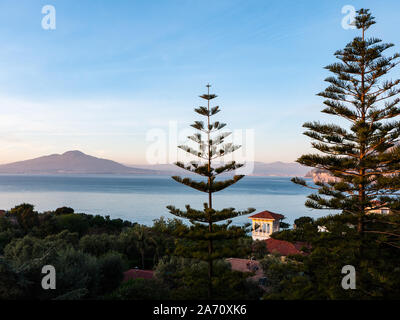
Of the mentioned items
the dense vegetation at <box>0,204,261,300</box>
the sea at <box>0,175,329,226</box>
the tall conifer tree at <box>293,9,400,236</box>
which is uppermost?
the tall conifer tree at <box>293,9,400,236</box>

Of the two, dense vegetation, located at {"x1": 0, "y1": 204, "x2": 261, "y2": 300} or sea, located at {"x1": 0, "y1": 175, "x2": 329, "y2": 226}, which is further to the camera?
sea, located at {"x1": 0, "y1": 175, "x2": 329, "y2": 226}

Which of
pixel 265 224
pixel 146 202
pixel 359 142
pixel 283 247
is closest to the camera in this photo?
pixel 359 142

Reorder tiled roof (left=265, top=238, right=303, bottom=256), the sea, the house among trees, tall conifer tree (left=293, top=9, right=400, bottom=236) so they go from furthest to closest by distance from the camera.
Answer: the sea, the house among trees, tiled roof (left=265, top=238, right=303, bottom=256), tall conifer tree (left=293, top=9, right=400, bottom=236)

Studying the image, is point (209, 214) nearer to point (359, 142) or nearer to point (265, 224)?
point (359, 142)

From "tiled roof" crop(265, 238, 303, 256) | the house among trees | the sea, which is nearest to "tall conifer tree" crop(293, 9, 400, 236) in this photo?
"tiled roof" crop(265, 238, 303, 256)

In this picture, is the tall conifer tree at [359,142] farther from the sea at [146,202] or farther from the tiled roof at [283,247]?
the sea at [146,202]

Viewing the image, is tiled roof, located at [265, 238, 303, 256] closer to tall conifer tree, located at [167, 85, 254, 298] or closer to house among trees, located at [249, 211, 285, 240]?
house among trees, located at [249, 211, 285, 240]

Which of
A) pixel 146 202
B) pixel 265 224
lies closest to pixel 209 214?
pixel 265 224

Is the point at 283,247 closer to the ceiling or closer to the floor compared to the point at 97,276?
closer to the floor

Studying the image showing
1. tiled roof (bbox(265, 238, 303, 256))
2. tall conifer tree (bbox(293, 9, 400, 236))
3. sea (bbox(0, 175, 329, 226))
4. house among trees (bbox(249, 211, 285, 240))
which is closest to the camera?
tall conifer tree (bbox(293, 9, 400, 236))

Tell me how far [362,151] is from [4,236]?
2415 cm

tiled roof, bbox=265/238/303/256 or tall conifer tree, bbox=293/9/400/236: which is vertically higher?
tall conifer tree, bbox=293/9/400/236

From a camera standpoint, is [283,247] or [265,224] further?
[265,224]
